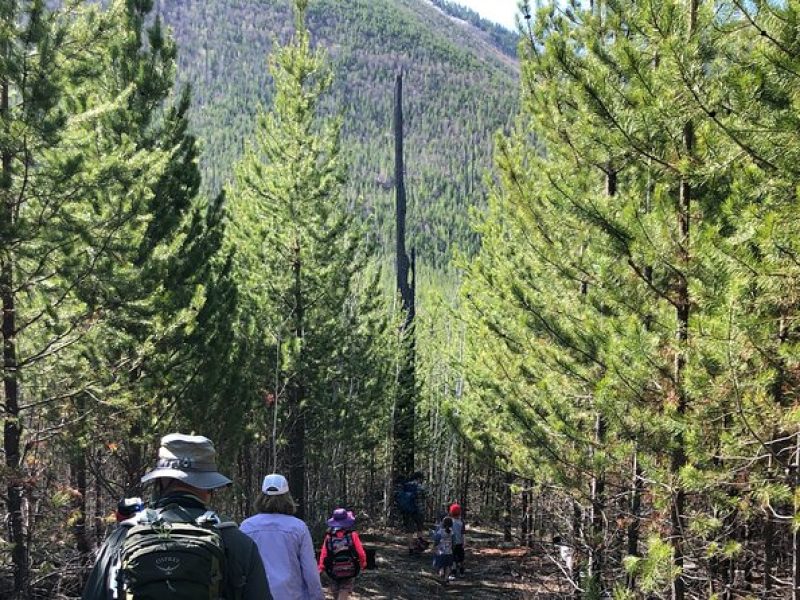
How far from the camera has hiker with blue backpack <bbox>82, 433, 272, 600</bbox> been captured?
2146 mm

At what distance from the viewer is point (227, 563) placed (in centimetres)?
235

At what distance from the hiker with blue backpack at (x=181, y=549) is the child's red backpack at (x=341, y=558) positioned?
4.25m

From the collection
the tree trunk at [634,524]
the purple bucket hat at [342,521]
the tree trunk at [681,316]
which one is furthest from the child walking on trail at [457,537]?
the tree trunk at [681,316]

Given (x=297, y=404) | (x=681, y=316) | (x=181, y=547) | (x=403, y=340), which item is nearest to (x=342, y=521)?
(x=681, y=316)

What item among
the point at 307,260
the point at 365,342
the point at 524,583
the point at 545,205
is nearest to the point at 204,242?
the point at 307,260

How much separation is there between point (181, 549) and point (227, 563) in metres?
0.22

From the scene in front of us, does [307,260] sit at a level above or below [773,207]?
above

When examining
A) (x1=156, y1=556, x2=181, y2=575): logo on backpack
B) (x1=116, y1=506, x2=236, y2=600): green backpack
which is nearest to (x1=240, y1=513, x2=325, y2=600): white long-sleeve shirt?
(x1=116, y1=506, x2=236, y2=600): green backpack

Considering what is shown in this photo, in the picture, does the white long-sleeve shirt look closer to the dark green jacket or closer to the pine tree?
the dark green jacket

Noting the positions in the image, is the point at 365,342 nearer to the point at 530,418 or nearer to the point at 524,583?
the point at 524,583

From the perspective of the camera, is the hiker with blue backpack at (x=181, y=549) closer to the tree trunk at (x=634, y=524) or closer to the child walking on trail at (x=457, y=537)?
the tree trunk at (x=634, y=524)

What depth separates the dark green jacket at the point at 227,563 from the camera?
2357 mm

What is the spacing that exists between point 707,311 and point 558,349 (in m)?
2.40

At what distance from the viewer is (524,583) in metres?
12.1
